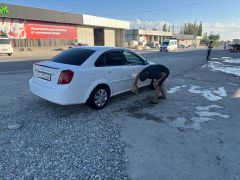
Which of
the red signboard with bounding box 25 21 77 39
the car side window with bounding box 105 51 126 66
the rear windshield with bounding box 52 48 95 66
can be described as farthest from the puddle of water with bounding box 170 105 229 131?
the red signboard with bounding box 25 21 77 39

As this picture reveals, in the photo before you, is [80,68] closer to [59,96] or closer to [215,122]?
[59,96]

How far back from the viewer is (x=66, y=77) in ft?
16.0

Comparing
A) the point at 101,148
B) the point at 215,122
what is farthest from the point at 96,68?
the point at 215,122

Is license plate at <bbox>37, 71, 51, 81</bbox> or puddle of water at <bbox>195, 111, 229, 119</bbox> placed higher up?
license plate at <bbox>37, 71, 51, 81</bbox>

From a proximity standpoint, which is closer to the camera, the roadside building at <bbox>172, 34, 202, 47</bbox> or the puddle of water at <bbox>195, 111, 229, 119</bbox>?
the puddle of water at <bbox>195, 111, 229, 119</bbox>

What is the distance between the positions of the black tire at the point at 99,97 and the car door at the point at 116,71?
262mm

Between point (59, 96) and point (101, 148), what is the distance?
5.48 ft

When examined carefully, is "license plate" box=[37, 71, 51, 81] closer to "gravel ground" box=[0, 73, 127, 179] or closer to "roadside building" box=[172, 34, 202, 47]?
"gravel ground" box=[0, 73, 127, 179]

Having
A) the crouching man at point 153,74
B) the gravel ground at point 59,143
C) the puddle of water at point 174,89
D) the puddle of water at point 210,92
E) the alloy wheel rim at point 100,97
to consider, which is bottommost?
the gravel ground at point 59,143

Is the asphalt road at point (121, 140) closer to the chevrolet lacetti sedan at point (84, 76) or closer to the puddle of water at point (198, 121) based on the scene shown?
the puddle of water at point (198, 121)

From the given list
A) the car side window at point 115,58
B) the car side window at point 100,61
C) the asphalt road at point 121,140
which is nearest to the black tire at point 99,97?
the asphalt road at point 121,140

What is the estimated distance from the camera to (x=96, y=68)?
5.40 m

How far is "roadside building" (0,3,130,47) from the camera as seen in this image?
3278 cm

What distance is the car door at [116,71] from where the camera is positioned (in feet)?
18.9
